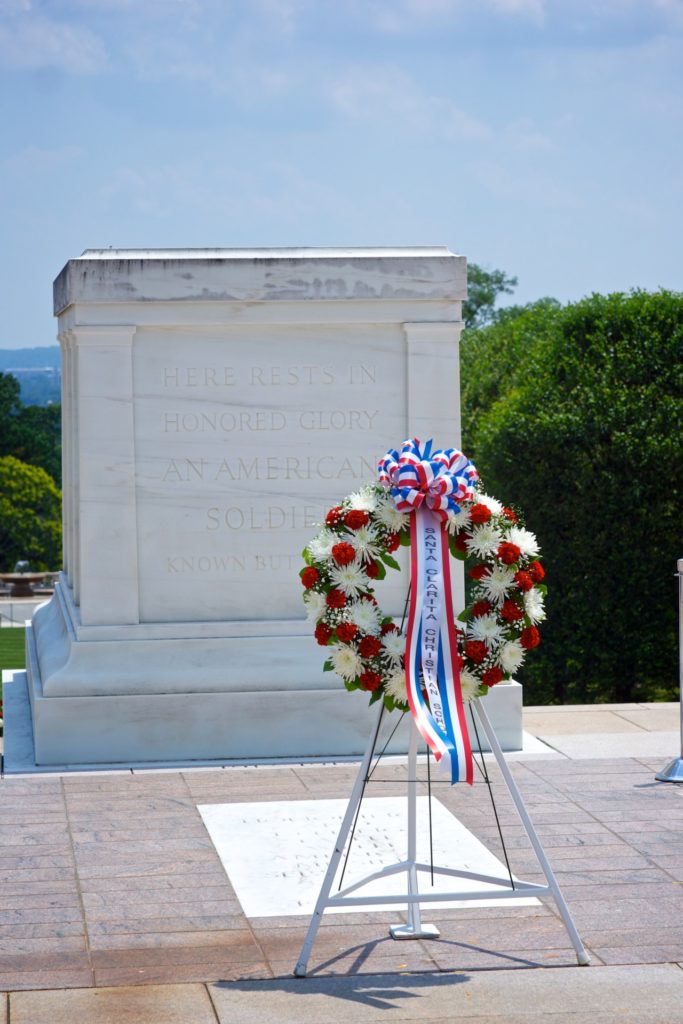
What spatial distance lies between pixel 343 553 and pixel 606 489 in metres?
14.3

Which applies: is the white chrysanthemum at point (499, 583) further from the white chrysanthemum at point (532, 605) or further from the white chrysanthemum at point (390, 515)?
the white chrysanthemum at point (390, 515)

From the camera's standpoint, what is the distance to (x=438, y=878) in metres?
7.00

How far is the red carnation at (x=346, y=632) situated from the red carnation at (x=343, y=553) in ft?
0.85

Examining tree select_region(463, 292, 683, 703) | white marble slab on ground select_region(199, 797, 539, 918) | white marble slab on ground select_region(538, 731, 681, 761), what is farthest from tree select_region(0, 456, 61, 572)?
white marble slab on ground select_region(199, 797, 539, 918)

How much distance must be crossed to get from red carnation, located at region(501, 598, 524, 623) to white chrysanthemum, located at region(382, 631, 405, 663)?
1.44 feet

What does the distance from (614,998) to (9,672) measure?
8.50 meters

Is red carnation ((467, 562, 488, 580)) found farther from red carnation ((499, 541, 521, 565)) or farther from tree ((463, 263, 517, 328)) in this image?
tree ((463, 263, 517, 328))

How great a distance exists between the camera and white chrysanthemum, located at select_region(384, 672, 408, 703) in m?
5.91

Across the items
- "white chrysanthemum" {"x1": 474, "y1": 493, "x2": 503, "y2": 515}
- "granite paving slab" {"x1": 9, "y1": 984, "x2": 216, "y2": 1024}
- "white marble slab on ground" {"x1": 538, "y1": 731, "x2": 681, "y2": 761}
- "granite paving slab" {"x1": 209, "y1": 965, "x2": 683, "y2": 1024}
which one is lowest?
"granite paving slab" {"x1": 209, "y1": 965, "x2": 683, "y2": 1024}

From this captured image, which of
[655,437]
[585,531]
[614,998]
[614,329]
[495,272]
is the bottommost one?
[614,998]

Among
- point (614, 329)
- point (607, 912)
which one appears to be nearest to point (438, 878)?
point (607, 912)

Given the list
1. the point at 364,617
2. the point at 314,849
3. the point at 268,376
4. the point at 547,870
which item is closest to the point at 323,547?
the point at 364,617

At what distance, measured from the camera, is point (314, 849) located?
7449 millimetres

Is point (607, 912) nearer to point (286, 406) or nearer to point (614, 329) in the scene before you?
point (286, 406)
